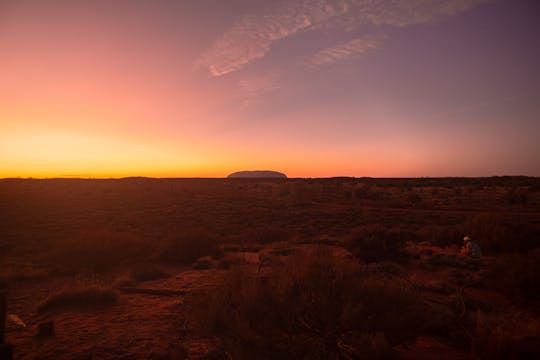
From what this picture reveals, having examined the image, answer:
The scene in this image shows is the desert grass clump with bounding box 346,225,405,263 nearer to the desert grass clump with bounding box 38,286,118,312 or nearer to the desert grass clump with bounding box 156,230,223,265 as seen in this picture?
the desert grass clump with bounding box 156,230,223,265

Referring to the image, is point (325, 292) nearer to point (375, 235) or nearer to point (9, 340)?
point (9, 340)

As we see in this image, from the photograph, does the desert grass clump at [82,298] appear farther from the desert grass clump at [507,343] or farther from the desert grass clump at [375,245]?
the desert grass clump at [375,245]

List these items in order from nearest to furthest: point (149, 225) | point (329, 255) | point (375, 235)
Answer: point (329, 255), point (375, 235), point (149, 225)

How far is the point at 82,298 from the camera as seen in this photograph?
745 cm

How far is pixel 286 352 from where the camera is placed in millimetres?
4648

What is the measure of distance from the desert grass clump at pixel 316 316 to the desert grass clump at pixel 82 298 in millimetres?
3276

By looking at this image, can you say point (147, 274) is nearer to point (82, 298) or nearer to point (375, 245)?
point (82, 298)

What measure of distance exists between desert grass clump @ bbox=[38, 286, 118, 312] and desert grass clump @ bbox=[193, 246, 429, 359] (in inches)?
129

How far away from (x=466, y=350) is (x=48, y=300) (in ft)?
29.4

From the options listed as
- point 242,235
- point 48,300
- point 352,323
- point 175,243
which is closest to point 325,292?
point 352,323

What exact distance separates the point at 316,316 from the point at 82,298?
20.0ft

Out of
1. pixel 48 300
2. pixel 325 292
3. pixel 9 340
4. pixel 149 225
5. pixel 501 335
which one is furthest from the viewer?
pixel 149 225

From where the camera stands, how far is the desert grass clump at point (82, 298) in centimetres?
725

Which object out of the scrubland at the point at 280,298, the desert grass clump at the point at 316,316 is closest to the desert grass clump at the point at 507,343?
the scrubland at the point at 280,298
